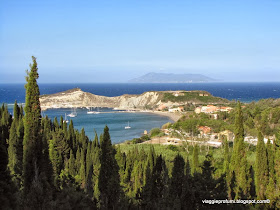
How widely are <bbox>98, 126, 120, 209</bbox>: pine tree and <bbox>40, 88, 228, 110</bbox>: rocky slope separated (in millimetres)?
79437

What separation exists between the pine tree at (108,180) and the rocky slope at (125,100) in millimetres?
79437

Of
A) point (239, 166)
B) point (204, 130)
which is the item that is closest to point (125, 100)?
point (204, 130)

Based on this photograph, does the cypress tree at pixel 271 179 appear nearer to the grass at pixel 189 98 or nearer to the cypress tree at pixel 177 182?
the cypress tree at pixel 177 182

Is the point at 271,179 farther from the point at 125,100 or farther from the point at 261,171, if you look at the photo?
the point at 125,100

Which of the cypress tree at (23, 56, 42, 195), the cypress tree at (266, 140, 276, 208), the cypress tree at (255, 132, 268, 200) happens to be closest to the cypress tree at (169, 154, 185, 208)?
the cypress tree at (255, 132, 268, 200)

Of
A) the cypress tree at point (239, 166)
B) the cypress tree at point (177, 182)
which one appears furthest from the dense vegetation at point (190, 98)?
the cypress tree at point (177, 182)

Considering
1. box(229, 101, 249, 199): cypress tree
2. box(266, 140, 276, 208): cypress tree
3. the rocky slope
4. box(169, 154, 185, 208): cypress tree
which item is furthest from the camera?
the rocky slope

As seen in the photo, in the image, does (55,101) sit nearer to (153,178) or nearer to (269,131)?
(269,131)

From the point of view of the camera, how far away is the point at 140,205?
513 inches

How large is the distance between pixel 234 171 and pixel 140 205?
16.3 feet

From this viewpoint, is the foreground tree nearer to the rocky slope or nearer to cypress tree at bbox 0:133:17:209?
cypress tree at bbox 0:133:17:209

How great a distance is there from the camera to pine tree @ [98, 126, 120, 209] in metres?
12.0

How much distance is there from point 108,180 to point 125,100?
87432mm

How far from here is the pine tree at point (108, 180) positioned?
1196cm
